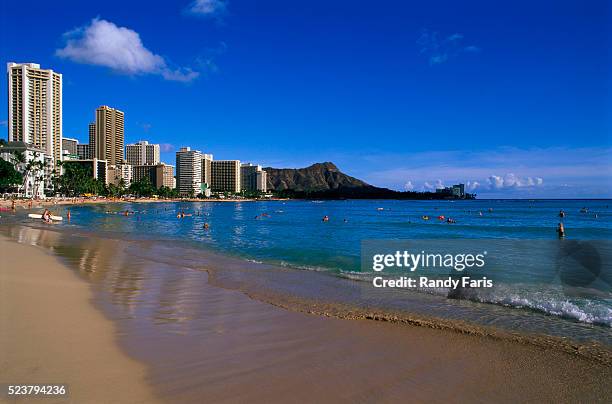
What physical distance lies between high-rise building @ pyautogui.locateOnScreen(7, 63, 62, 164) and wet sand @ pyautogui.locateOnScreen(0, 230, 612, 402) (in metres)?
160

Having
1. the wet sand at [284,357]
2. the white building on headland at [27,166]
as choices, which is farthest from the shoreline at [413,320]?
the white building on headland at [27,166]

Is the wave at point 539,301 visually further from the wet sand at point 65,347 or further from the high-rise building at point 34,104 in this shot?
the high-rise building at point 34,104

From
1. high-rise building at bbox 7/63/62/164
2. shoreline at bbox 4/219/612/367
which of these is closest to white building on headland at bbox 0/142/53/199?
high-rise building at bbox 7/63/62/164

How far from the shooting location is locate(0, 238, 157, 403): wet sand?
4496mm

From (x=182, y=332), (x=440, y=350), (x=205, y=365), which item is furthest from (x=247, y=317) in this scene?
(x=440, y=350)

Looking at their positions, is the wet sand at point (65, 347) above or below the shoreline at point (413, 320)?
above

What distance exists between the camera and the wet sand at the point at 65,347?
4496 mm

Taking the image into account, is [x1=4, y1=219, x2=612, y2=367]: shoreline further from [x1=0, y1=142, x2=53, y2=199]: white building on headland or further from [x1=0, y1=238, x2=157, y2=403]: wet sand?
[x1=0, y1=142, x2=53, y2=199]: white building on headland

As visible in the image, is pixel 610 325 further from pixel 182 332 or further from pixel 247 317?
pixel 182 332

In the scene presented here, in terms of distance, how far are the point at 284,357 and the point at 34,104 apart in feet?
568

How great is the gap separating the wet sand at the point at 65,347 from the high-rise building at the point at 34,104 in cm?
15813

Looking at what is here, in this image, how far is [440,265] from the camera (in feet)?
55.5

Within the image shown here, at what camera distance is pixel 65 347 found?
559cm

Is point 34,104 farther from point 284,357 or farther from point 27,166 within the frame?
point 284,357
